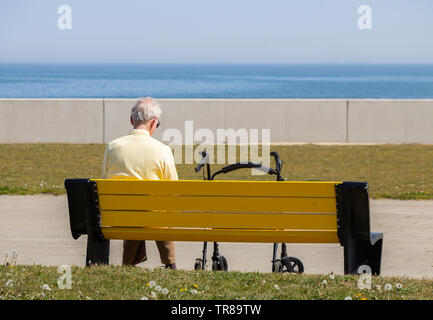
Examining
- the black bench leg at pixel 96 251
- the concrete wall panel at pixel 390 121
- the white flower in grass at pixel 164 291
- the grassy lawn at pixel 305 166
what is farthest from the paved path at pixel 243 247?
the concrete wall panel at pixel 390 121

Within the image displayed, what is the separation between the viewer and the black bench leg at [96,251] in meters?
6.08

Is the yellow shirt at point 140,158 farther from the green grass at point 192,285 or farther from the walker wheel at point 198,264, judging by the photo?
the walker wheel at point 198,264

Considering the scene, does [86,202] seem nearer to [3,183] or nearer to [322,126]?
[3,183]

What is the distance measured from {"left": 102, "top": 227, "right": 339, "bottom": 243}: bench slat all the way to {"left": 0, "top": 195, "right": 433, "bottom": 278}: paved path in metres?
1.43

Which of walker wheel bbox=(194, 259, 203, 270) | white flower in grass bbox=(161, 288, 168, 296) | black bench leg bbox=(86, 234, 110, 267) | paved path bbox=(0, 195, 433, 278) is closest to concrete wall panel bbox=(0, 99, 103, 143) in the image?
paved path bbox=(0, 195, 433, 278)

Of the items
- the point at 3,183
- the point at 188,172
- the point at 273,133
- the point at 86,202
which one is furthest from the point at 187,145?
the point at 86,202

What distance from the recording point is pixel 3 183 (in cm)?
1284

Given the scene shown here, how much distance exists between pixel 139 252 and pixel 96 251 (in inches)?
15.3

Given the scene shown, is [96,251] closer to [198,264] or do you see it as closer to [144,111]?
[198,264]

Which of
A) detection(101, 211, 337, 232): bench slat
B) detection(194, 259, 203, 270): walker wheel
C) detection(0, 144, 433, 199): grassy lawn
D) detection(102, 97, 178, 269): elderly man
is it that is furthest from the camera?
detection(0, 144, 433, 199): grassy lawn

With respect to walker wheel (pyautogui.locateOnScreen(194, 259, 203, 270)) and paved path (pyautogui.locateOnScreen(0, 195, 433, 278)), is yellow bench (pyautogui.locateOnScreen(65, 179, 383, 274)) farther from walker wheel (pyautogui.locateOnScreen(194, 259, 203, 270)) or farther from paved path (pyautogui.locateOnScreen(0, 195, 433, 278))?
paved path (pyautogui.locateOnScreen(0, 195, 433, 278))

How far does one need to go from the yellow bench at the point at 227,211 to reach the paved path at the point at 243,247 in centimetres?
145

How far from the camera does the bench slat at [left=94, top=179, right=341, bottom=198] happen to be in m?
5.64
